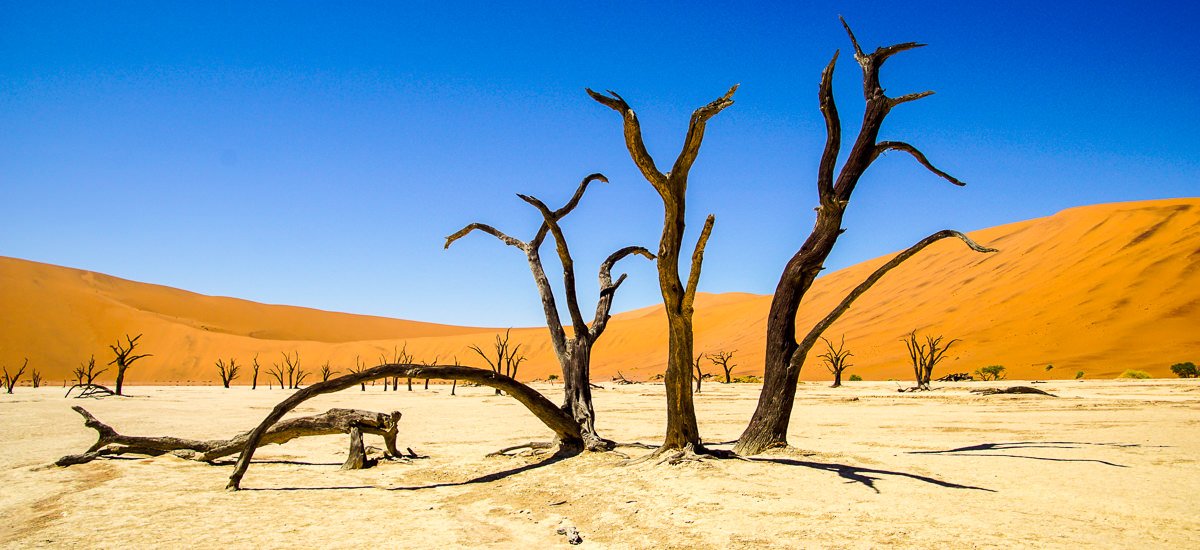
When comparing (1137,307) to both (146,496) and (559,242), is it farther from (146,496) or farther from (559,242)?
(146,496)

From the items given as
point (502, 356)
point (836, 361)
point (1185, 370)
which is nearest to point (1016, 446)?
point (836, 361)

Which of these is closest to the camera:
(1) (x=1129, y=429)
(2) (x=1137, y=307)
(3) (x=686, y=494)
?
(3) (x=686, y=494)

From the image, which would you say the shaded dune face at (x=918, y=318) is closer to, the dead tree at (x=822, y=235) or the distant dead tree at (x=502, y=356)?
the distant dead tree at (x=502, y=356)

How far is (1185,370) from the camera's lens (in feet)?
82.6

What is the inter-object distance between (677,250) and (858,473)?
239 centimetres

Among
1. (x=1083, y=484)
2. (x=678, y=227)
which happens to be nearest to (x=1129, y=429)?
(x=1083, y=484)

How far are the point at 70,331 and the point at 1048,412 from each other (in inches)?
3269

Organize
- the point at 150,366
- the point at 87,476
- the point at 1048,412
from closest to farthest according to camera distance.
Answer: the point at 87,476 < the point at 1048,412 < the point at 150,366

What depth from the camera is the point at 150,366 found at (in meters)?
66.0

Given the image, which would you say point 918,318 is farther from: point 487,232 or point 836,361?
point 487,232

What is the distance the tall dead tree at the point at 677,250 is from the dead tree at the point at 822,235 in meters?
1.11

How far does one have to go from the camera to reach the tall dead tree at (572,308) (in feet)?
25.0

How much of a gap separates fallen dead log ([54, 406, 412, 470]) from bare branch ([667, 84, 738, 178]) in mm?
4207

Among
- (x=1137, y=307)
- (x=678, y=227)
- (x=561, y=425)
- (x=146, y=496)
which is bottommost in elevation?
(x=146, y=496)
